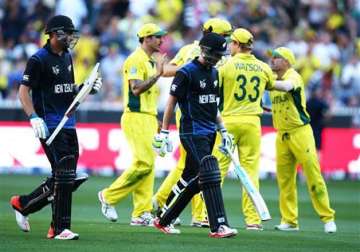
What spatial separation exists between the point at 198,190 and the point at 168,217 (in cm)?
55

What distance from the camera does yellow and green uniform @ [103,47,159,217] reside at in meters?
14.9

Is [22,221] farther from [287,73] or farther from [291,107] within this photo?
[287,73]

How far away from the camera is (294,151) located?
15.4 m

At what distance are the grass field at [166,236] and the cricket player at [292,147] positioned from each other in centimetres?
30

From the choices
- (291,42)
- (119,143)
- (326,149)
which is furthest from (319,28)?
(119,143)

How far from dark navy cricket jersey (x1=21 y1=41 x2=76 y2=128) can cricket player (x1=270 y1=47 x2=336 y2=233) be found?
371cm

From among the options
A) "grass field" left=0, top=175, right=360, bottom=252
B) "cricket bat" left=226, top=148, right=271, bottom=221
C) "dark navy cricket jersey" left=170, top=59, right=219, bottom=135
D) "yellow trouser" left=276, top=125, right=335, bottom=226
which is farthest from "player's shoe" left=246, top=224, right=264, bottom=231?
"dark navy cricket jersey" left=170, top=59, right=219, bottom=135

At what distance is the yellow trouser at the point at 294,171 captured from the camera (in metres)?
15.3

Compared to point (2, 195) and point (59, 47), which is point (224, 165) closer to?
point (59, 47)

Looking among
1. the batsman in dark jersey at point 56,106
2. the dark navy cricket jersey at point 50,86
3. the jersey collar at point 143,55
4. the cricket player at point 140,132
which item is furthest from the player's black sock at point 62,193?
the jersey collar at point 143,55

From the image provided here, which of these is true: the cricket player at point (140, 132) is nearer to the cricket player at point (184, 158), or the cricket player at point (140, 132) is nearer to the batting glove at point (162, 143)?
the cricket player at point (184, 158)

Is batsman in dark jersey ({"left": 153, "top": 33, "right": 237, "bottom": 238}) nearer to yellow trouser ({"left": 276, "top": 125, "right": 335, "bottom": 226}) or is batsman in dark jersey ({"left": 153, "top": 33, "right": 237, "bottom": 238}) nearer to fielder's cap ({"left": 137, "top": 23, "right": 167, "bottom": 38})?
fielder's cap ({"left": 137, "top": 23, "right": 167, "bottom": 38})

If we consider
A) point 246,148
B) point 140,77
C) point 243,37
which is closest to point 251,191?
point 246,148

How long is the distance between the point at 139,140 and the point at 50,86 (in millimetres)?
2742
